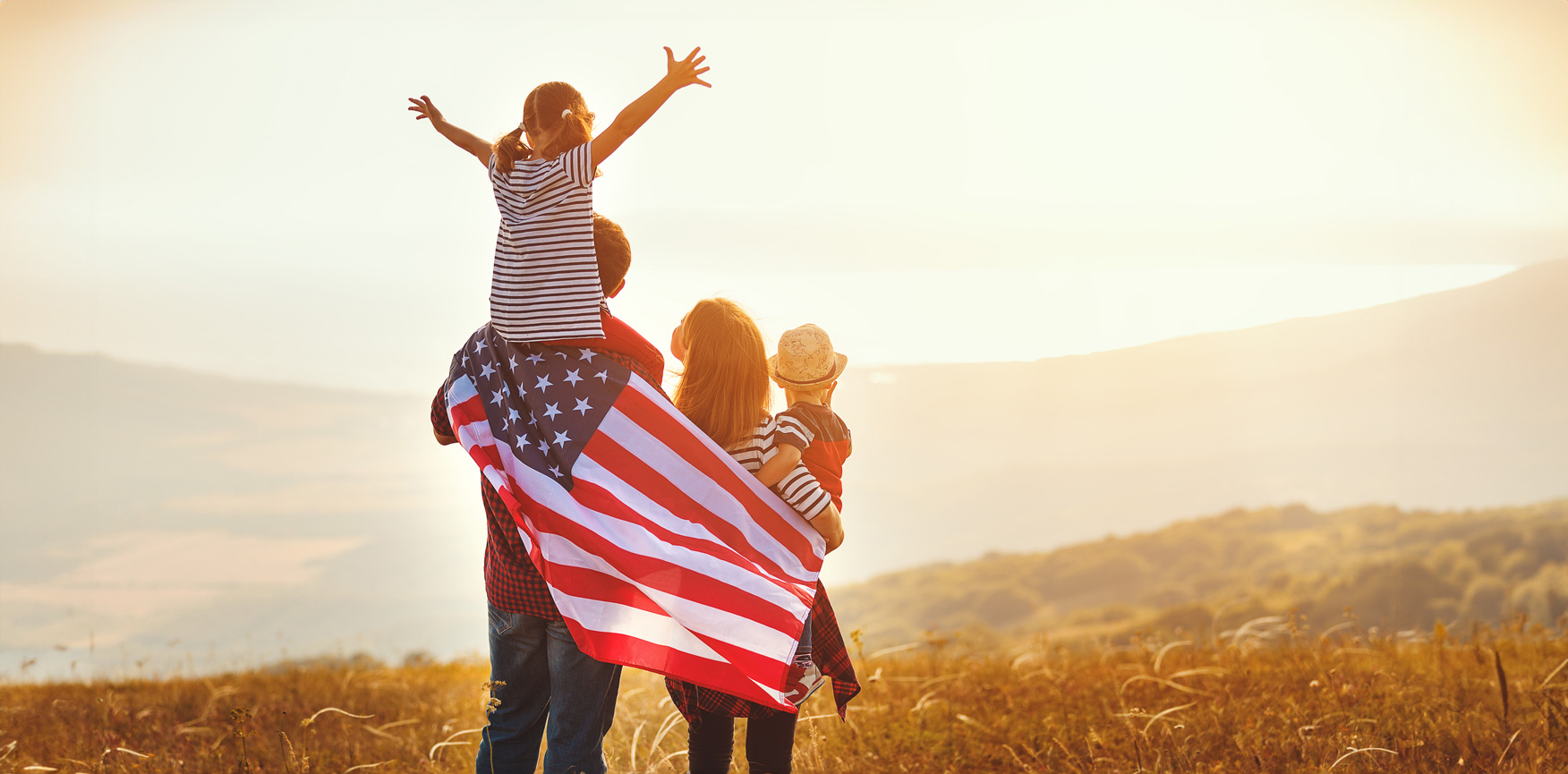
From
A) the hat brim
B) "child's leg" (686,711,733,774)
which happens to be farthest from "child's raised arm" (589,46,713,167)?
"child's leg" (686,711,733,774)

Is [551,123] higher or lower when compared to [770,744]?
higher

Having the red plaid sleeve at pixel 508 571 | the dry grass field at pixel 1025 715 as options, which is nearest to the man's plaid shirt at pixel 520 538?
the red plaid sleeve at pixel 508 571

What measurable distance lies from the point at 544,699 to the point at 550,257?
1676 millimetres

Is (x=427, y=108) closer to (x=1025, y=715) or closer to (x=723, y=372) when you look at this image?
(x=723, y=372)

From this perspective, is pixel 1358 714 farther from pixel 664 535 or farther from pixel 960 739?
pixel 664 535

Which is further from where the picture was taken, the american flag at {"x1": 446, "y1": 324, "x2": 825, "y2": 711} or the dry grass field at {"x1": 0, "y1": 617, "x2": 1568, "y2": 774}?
the dry grass field at {"x1": 0, "y1": 617, "x2": 1568, "y2": 774}

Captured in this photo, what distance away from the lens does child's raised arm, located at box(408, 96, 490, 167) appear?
385cm

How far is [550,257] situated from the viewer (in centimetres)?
347

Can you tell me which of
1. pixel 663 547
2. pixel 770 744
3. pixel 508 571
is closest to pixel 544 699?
pixel 508 571

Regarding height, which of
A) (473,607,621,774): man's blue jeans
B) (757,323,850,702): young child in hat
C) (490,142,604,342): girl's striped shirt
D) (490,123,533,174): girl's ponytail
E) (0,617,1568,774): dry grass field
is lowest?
(0,617,1568,774): dry grass field

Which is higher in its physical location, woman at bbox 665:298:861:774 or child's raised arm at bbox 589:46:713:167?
child's raised arm at bbox 589:46:713:167

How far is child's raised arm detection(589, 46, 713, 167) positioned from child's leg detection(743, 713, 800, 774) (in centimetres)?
220

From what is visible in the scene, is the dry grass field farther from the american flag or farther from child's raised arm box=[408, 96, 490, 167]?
child's raised arm box=[408, 96, 490, 167]

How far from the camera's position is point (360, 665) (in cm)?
802
